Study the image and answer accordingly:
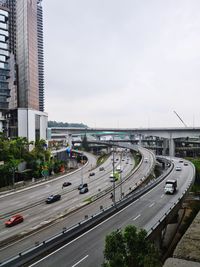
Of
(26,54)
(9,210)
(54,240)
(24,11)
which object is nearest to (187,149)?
(26,54)

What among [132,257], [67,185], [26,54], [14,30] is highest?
[14,30]

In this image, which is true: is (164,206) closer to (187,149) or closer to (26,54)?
(26,54)

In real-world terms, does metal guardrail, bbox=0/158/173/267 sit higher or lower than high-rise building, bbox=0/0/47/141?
lower

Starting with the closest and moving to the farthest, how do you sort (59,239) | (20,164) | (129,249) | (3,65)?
(129,249)
(59,239)
(20,164)
(3,65)

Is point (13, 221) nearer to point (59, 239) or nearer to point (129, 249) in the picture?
point (59, 239)

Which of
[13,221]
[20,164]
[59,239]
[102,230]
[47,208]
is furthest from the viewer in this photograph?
[20,164]

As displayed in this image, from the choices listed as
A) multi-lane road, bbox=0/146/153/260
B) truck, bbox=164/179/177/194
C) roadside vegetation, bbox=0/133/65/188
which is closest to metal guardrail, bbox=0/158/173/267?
multi-lane road, bbox=0/146/153/260

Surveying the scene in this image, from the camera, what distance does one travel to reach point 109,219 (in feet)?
105

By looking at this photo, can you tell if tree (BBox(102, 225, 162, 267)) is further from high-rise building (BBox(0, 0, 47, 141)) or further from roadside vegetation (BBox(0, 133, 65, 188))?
high-rise building (BBox(0, 0, 47, 141))

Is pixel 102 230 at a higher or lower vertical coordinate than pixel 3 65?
lower

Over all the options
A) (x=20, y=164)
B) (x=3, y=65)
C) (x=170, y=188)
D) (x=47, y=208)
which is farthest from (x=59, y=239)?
(x=3, y=65)

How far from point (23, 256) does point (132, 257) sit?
963cm

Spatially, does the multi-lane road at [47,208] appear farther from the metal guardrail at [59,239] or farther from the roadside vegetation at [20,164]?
the roadside vegetation at [20,164]

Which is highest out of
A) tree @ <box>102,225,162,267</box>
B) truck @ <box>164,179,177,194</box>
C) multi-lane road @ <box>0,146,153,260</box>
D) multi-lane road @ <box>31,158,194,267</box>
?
tree @ <box>102,225,162,267</box>
